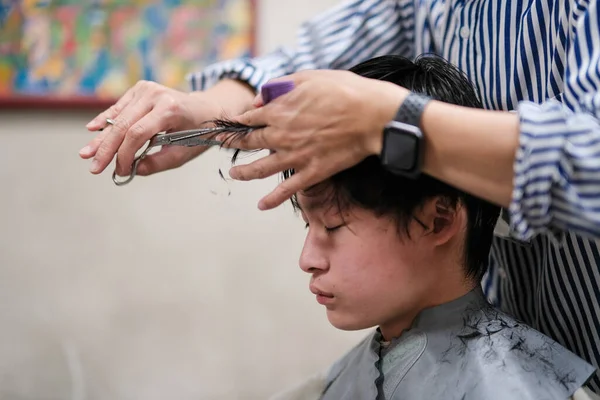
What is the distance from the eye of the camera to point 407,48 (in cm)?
143

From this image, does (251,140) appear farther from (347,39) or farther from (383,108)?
(347,39)

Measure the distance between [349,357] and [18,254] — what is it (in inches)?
50.5

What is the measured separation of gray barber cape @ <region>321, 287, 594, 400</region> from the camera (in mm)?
903

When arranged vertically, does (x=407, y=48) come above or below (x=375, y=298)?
above

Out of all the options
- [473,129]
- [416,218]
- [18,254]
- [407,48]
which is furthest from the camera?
[18,254]

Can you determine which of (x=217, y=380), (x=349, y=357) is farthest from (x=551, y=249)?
(x=217, y=380)

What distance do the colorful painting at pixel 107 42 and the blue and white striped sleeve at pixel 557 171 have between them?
1.41 metres

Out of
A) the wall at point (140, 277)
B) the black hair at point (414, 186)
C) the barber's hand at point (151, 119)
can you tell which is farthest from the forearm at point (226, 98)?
the wall at point (140, 277)

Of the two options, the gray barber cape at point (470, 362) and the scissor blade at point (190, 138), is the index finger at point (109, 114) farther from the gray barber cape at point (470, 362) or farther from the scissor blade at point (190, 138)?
the gray barber cape at point (470, 362)

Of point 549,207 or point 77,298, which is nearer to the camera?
point 549,207

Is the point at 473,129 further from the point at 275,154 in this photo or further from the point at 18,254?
the point at 18,254

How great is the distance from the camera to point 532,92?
105 cm

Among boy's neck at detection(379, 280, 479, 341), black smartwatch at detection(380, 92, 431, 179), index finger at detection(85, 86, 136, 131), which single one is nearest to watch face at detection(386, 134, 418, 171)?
black smartwatch at detection(380, 92, 431, 179)

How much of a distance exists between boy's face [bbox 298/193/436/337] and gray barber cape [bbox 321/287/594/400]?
62mm
